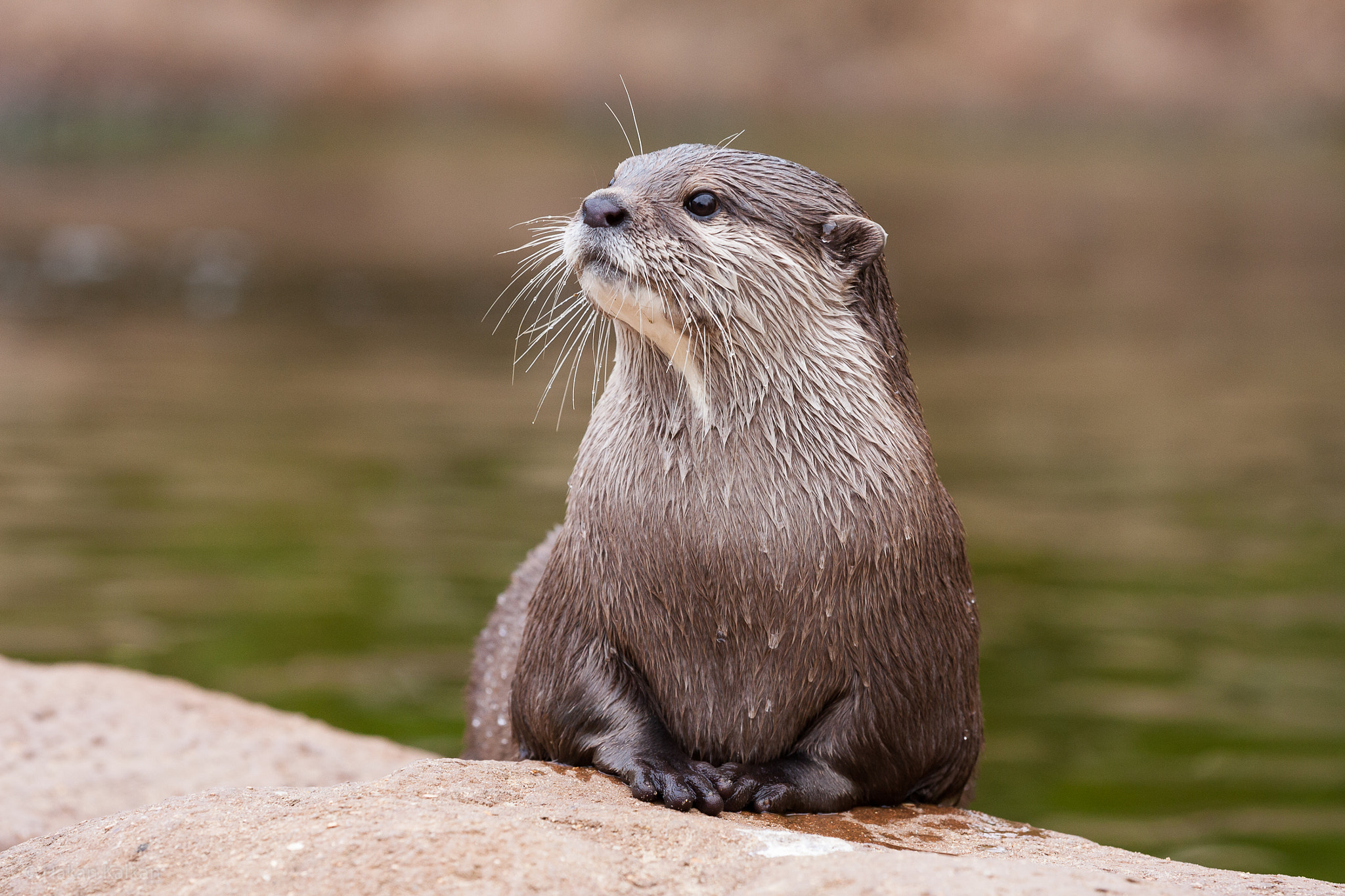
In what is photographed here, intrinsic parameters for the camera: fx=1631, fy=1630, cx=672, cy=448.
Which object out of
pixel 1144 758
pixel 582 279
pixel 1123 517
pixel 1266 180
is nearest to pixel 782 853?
pixel 582 279

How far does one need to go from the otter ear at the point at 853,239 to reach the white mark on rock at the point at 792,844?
3.24ft

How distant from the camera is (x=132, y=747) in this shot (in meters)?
3.71

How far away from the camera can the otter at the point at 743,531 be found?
8.61ft

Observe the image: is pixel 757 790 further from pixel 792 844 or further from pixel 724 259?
pixel 724 259

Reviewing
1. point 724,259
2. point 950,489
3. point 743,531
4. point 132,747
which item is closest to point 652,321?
point 724,259

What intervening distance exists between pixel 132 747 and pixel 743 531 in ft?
5.93

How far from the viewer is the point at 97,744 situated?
3.68 meters

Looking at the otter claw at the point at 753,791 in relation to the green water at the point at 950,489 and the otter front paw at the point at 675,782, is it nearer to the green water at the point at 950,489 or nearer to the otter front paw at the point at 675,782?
the otter front paw at the point at 675,782

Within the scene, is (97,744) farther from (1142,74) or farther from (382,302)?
(1142,74)

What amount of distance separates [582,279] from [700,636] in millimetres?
609

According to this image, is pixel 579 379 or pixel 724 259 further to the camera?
pixel 579 379

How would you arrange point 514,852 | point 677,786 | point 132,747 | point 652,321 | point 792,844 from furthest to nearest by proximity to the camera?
point 132,747, point 652,321, point 677,786, point 792,844, point 514,852

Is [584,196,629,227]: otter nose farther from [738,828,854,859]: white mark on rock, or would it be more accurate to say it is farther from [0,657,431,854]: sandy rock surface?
[0,657,431,854]: sandy rock surface

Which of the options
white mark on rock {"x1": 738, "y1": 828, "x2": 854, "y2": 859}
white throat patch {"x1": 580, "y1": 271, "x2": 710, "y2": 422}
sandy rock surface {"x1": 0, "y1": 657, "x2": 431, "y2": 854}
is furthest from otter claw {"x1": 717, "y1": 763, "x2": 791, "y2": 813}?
sandy rock surface {"x1": 0, "y1": 657, "x2": 431, "y2": 854}
